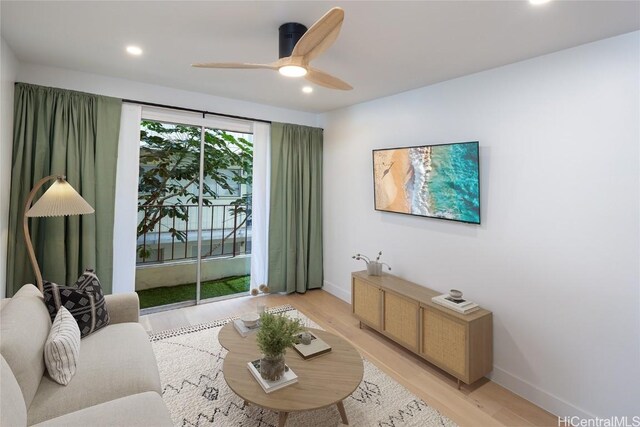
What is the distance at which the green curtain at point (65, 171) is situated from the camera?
8.90 feet

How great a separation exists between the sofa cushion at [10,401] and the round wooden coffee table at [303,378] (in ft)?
2.87

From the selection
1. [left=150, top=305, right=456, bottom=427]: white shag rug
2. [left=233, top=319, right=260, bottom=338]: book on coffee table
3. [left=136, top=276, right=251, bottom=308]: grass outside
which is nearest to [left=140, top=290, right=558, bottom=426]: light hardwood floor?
[left=150, top=305, right=456, bottom=427]: white shag rug

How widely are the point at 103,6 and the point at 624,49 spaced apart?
10.5 feet

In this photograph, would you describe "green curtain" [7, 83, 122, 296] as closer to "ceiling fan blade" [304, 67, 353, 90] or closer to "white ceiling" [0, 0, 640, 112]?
"white ceiling" [0, 0, 640, 112]

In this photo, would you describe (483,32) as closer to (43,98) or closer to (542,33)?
(542,33)

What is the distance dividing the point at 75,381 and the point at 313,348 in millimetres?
1337

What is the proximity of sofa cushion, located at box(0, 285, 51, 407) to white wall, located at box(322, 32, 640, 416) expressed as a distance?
298 centimetres

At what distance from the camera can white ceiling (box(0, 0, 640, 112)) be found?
1779 millimetres

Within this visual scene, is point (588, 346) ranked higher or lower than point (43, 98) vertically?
lower

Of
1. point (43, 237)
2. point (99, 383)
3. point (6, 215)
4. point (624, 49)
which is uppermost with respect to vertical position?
point (624, 49)

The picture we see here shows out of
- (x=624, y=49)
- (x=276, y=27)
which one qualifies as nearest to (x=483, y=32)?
(x=624, y=49)

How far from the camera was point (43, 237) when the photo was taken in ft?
9.35

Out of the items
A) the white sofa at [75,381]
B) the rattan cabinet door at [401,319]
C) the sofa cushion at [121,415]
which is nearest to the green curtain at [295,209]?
the rattan cabinet door at [401,319]

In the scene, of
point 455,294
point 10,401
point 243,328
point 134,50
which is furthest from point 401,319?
point 134,50
